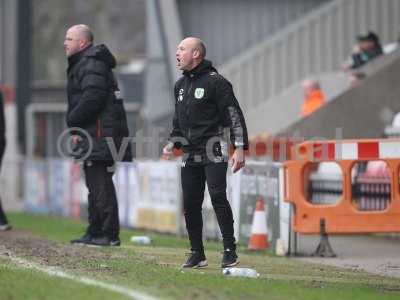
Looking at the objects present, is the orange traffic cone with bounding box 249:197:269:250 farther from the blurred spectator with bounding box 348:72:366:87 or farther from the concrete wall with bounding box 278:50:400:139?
the blurred spectator with bounding box 348:72:366:87

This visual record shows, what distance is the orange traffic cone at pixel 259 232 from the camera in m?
15.3

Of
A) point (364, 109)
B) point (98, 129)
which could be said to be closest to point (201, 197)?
point (98, 129)

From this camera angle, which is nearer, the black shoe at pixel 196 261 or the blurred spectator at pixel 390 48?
the black shoe at pixel 196 261

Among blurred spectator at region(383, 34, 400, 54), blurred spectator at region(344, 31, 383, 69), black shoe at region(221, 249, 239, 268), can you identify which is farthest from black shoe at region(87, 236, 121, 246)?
blurred spectator at region(383, 34, 400, 54)

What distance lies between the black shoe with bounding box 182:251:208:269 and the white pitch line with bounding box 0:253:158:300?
1171 millimetres

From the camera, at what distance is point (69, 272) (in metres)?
10.8

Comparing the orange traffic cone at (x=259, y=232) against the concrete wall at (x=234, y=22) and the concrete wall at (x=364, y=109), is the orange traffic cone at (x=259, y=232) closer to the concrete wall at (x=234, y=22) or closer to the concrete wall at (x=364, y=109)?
the concrete wall at (x=364, y=109)

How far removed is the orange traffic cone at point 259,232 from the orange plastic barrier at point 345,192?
2.13ft

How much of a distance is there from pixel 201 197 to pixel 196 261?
1.83 feet

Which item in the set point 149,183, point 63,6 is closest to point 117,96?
point 149,183

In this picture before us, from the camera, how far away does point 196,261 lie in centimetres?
1155

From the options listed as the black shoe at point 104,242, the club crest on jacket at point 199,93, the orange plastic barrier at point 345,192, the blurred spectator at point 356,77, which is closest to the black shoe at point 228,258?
the club crest on jacket at point 199,93

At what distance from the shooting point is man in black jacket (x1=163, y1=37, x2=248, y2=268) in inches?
445

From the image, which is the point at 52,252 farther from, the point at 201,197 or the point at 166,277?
the point at 166,277
